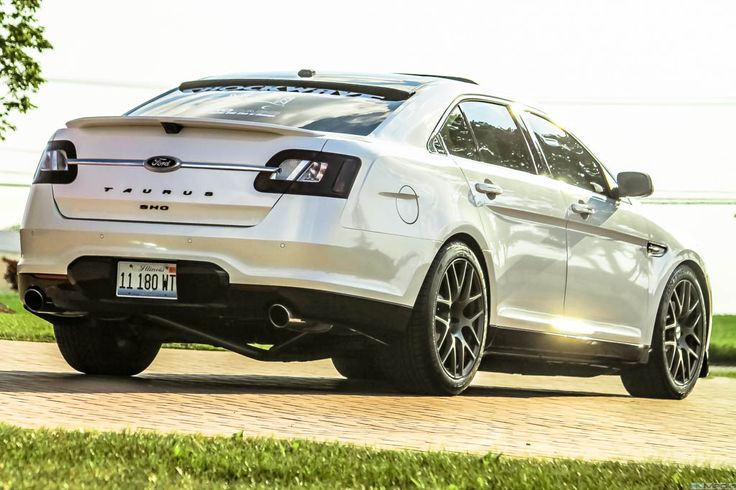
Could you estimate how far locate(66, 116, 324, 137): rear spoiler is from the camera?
7.62 meters

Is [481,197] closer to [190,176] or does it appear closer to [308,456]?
[190,176]

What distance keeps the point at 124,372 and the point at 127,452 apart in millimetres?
3857

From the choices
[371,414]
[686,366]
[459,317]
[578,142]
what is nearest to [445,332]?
[459,317]

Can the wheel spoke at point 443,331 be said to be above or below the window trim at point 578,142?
below

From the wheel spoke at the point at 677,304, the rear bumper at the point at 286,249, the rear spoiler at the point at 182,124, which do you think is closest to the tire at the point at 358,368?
the wheel spoke at the point at 677,304

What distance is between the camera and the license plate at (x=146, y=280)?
303 inches

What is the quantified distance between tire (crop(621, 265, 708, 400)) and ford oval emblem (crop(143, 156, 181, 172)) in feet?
14.3

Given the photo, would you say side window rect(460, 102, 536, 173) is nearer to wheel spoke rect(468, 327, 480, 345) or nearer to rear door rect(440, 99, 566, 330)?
rear door rect(440, 99, 566, 330)

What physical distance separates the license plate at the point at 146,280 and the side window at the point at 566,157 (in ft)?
9.98

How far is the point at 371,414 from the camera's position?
291 inches

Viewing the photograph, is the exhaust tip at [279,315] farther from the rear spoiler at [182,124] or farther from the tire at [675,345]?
the tire at [675,345]

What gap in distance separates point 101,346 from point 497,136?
2823 millimetres

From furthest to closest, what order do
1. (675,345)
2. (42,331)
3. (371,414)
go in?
1. (42,331)
2. (675,345)
3. (371,414)

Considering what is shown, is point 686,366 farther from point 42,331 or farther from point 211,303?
point 42,331
